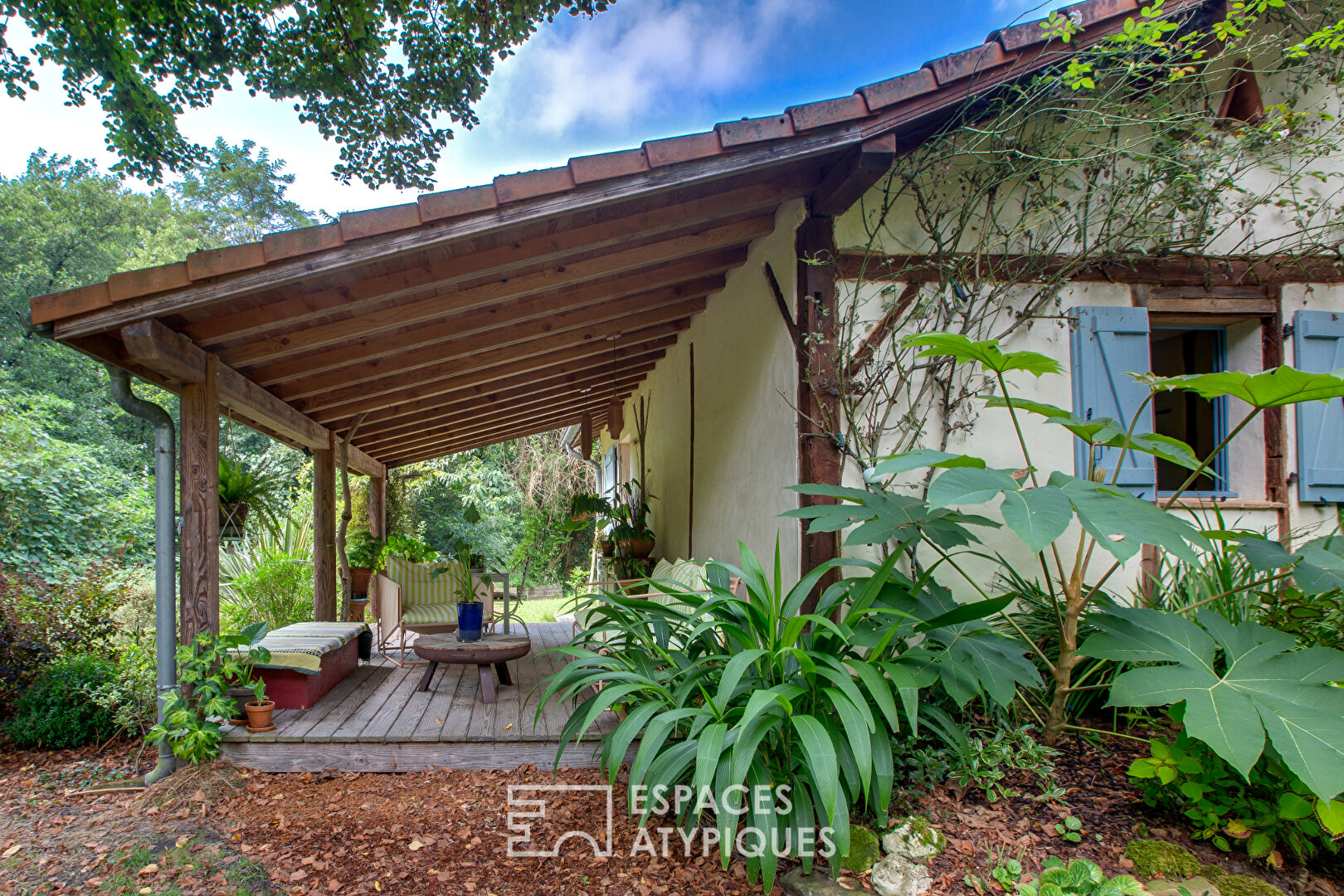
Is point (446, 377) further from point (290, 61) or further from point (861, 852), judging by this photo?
point (861, 852)

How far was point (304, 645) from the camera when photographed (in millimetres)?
3900

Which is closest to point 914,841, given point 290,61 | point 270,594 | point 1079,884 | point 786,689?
point 1079,884

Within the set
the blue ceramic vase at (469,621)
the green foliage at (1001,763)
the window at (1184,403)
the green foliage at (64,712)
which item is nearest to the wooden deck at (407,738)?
the blue ceramic vase at (469,621)

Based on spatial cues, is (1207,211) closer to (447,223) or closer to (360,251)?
(447,223)

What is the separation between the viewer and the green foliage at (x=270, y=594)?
278 inches

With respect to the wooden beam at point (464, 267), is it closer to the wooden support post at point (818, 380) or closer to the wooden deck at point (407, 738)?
the wooden support post at point (818, 380)

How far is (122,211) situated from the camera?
16.1 meters

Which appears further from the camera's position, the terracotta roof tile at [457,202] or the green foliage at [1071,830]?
the terracotta roof tile at [457,202]

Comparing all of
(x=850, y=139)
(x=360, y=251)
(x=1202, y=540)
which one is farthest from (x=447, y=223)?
(x=1202, y=540)

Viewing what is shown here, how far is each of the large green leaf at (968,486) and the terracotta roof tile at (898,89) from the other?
69.9 inches

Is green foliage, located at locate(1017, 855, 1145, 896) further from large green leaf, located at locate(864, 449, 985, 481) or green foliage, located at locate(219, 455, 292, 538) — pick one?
green foliage, located at locate(219, 455, 292, 538)

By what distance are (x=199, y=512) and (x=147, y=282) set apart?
45.1 inches

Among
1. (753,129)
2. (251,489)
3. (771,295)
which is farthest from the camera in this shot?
(251,489)

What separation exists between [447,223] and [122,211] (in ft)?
59.9
